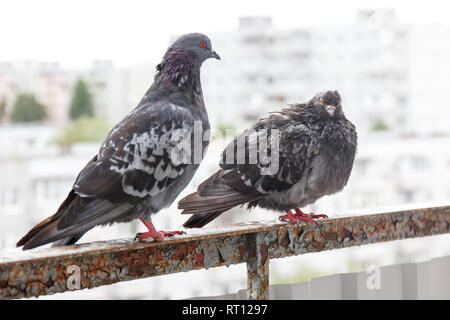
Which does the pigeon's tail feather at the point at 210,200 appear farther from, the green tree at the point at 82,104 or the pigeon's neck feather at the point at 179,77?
the green tree at the point at 82,104

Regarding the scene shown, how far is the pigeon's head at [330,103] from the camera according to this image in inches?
74.8

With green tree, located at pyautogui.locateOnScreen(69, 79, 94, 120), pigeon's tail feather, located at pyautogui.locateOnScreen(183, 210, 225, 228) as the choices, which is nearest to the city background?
green tree, located at pyautogui.locateOnScreen(69, 79, 94, 120)

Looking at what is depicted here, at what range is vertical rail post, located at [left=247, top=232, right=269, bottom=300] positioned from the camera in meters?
1.70

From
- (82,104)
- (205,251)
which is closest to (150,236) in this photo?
(205,251)

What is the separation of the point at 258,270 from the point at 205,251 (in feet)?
0.67

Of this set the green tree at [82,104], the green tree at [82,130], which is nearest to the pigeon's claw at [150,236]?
the green tree at [82,130]

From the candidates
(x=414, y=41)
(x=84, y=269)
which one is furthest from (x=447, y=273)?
(x=414, y=41)

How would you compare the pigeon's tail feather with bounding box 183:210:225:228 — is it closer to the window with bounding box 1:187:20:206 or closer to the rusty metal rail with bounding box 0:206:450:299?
the rusty metal rail with bounding box 0:206:450:299

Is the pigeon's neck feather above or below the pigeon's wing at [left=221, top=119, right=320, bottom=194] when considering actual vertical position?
above

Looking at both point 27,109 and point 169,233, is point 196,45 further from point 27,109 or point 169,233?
point 27,109

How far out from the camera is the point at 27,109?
6.69 m

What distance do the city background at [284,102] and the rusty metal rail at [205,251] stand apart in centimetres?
205

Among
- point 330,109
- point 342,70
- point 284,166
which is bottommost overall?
point 284,166

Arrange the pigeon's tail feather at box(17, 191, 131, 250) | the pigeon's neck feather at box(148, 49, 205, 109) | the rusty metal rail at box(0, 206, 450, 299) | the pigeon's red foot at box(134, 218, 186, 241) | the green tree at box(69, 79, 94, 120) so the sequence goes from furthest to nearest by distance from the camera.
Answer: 1. the green tree at box(69, 79, 94, 120)
2. the pigeon's neck feather at box(148, 49, 205, 109)
3. the pigeon's red foot at box(134, 218, 186, 241)
4. the pigeon's tail feather at box(17, 191, 131, 250)
5. the rusty metal rail at box(0, 206, 450, 299)
